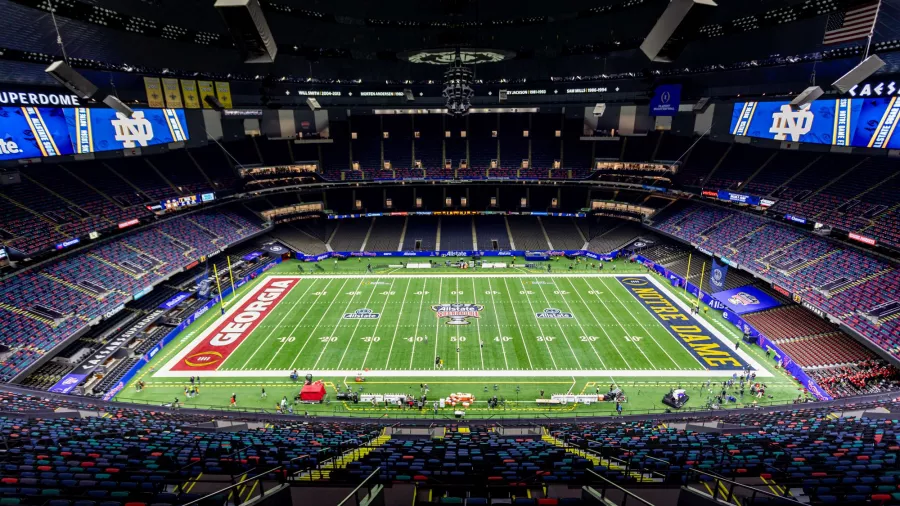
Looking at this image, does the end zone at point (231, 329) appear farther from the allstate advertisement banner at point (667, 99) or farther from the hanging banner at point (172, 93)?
the allstate advertisement banner at point (667, 99)

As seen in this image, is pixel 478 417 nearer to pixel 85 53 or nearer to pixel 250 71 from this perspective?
pixel 85 53

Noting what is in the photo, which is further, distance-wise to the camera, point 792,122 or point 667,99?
point 667,99

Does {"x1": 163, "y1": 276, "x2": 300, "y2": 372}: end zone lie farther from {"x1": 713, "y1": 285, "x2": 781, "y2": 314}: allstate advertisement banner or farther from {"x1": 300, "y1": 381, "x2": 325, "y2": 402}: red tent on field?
{"x1": 713, "y1": 285, "x2": 781, "y2": 314}: allstate advertisement banner

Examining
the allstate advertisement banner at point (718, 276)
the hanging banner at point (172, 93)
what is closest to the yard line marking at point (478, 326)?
the allstate advertisement banner at point (718, 276)

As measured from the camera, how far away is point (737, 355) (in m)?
30.7

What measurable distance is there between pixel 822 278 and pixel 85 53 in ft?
193

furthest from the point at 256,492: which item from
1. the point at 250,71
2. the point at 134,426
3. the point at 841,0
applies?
the point at 250,71

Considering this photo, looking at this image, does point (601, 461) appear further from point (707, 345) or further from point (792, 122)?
point (792, 122)

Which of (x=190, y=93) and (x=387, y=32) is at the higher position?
(x=387, y=32)

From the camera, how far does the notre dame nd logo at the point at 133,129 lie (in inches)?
1708

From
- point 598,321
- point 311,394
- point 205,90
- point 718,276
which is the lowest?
point 311,394

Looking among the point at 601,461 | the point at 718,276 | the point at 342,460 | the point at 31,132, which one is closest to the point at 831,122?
the point at 718,276

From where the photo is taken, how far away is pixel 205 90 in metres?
42.8

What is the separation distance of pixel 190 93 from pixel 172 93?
1774 millimetres
